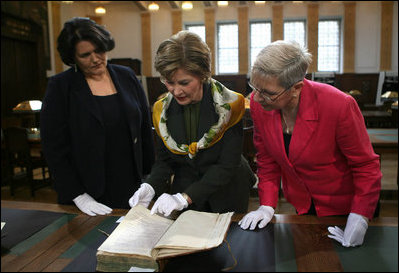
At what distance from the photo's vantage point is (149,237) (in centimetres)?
118

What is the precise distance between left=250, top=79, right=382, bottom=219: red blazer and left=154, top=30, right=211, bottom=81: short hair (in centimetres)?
31

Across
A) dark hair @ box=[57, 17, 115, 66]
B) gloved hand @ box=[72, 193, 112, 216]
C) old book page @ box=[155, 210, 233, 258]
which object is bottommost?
gloved hand @ box=[72, 193, 112, 216]

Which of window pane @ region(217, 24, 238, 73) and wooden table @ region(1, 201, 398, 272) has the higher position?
window pane @ region(217, 24, 238, 73)

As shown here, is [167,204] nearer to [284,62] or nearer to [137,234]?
[137,234]

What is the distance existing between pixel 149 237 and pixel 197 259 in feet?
0.56

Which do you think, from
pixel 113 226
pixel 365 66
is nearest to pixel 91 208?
pixel 113 226

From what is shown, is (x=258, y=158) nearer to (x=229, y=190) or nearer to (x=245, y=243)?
(x=229, y=190)

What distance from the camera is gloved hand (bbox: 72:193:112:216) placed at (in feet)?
5.04

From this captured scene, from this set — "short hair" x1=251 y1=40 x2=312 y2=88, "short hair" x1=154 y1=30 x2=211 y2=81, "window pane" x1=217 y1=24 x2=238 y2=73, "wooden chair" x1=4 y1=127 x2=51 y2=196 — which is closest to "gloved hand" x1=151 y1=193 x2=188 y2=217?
"short hair" x1=154 y1=30 x2=211 y2=81

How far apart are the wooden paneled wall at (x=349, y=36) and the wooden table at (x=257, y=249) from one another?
1386cm

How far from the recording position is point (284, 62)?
4.24ft

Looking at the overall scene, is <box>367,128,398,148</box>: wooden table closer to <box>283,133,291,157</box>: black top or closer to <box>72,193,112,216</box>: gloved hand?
<box>283,133,291,157</box>: black top

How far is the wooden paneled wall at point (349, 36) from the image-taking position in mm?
13781

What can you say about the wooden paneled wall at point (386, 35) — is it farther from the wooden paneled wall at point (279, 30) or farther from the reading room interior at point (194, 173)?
the reading room interior at point (194, 173)
